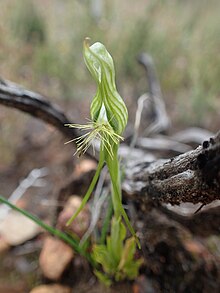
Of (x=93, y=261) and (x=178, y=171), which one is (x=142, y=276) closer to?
(x=93, y=261)

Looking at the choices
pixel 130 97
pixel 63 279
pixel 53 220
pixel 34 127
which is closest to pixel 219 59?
pixel 130 97

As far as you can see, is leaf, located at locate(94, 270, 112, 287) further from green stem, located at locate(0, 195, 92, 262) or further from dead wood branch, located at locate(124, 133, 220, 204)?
dead wood branch, located at locate(124, 133, 220, 204)

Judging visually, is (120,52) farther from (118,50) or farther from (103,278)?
(103,278)

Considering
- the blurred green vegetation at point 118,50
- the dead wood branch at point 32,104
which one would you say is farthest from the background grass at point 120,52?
the dead wood branch at point 32,104

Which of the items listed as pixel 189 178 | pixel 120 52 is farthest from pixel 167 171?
pixel 120 52

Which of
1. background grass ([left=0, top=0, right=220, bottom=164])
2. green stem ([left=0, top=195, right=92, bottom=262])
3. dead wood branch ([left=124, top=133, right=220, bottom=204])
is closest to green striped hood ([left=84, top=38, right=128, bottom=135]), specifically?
dead wood branch ([left=124, top=133, right=220, bottom=204])
